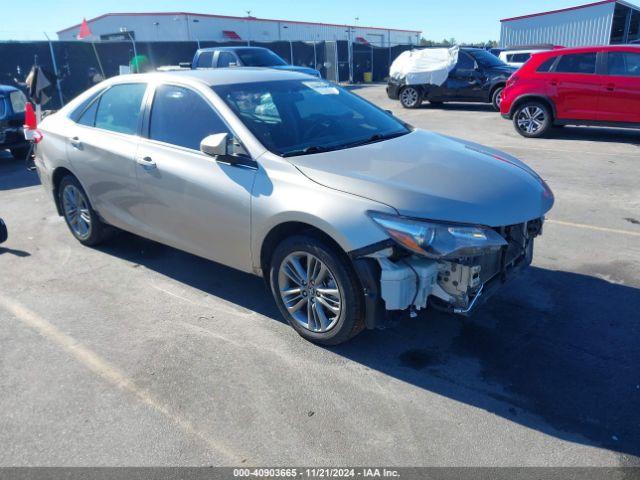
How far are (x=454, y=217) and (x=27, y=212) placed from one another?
6.16 meters

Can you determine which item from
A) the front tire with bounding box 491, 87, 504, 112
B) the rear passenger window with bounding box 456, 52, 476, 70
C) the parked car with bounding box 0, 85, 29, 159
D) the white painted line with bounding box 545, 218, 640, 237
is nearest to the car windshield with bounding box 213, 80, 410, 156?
the white painted line with bounding box 545, 218, 640, 237

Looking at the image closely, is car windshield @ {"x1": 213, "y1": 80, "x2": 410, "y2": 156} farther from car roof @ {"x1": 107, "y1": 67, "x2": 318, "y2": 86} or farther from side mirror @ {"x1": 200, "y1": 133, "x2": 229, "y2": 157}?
side mirror @ {"x1": 200, "y1": 133, "x2": 229, "y2": 157}

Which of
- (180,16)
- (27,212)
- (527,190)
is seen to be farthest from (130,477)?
(180,16)

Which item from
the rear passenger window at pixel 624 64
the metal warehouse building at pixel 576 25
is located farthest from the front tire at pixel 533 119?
the metal warehouse building at pixel 576 25

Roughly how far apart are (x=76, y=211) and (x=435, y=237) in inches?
161

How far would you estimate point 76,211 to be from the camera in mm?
5727

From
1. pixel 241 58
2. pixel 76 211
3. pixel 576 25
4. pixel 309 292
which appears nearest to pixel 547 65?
pixel 241 58

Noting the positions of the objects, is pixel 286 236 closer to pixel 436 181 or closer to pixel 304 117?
pixel 436 181

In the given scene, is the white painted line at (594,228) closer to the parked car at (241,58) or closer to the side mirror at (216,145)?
the side mirror at (216,145)

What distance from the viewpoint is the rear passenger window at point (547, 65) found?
1091cm

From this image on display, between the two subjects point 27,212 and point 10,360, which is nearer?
point 10,360

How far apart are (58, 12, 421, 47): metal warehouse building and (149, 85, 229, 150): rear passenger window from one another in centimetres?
3385

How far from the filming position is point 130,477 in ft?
8.76

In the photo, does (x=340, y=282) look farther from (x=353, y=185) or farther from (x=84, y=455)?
(x=84, y=455)
